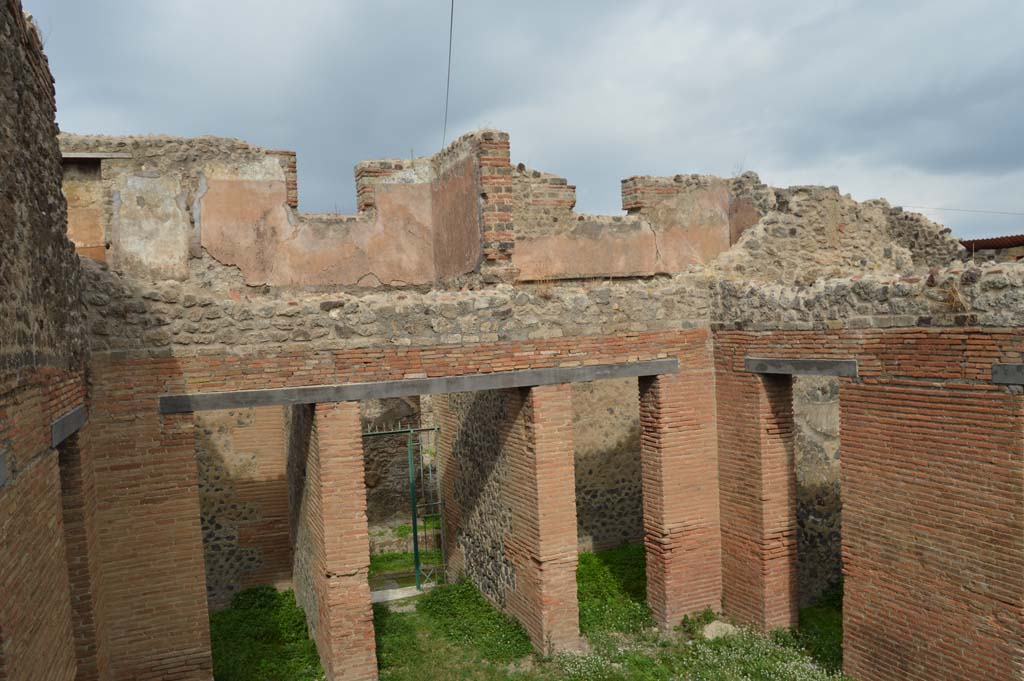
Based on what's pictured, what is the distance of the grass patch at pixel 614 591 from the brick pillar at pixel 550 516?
0.66 metres

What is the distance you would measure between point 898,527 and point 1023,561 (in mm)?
1058

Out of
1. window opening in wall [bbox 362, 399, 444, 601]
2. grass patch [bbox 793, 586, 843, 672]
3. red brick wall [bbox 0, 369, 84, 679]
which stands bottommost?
grass patch [bbox 793, 586, 843, 672]

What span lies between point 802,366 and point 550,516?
3006 mm

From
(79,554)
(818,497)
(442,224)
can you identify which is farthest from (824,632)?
(442,224)

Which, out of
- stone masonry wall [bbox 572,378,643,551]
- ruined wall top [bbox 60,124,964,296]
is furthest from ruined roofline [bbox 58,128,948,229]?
stone masonry wall [bbox 572,378,643,551]

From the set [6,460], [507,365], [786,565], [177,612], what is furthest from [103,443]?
[786,565]

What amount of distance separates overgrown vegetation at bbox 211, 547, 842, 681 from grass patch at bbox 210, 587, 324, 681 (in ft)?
0.05

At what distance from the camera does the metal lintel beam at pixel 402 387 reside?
6.58 m

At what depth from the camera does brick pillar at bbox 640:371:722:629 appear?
27.2 feet

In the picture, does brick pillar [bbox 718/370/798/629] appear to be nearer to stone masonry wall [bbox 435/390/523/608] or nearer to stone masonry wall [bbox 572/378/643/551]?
stone masonry wall [bbox 435/390/523/608]

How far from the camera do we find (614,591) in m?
9.47

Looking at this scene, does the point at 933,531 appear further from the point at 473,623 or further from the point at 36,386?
the point at 36,386

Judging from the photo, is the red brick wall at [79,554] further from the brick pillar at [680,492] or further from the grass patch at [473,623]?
the brick pillar at [680,492]

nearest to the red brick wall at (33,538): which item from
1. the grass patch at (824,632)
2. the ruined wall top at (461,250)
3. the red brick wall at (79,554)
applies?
the red brick wall at (79,554)
